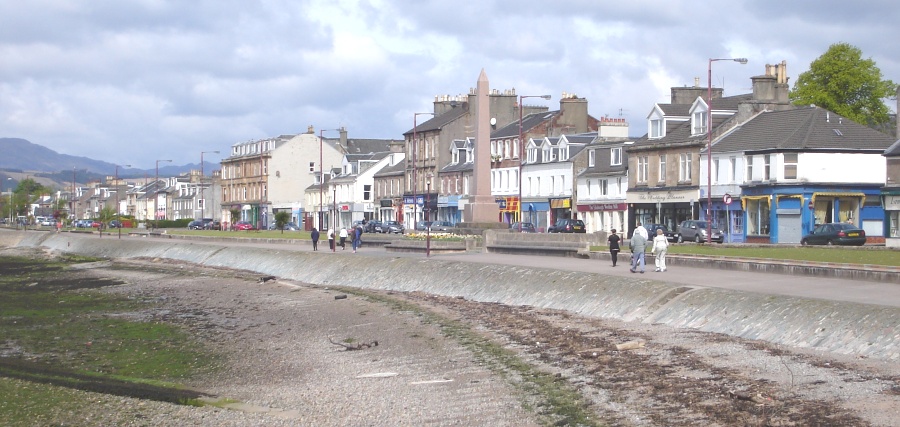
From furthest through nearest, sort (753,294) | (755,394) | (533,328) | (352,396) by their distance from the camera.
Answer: (533,328) → (753,294) → (352,396) → (755,394)

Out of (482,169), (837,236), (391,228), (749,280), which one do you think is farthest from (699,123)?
(749,280)

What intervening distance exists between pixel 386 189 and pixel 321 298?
8269 centimetres

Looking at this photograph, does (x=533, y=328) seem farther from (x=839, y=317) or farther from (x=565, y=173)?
(x=565, y=173)

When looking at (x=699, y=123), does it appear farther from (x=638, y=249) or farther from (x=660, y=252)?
(x=638, y=249)

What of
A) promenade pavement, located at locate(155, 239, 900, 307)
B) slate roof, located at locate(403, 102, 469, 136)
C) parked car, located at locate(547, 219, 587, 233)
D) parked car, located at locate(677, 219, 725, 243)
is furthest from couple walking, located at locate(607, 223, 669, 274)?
slate roof, located at locate(403, 102, 469, 136)

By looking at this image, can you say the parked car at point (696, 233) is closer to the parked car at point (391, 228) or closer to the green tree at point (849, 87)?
the green tree at point (849, 87)

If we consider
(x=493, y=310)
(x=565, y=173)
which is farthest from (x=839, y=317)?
(x=565, y=173)

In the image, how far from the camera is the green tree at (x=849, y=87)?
85.8 m

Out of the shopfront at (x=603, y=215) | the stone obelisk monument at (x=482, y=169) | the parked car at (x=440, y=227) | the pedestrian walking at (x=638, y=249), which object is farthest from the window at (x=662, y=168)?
the pedestrian walking at (x=638, y=249)

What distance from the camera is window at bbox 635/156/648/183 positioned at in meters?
81.0

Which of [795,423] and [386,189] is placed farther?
[386,189]

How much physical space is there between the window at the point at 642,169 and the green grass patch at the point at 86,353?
46.7 m

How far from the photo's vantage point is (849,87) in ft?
284

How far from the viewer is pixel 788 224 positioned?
220 feet
